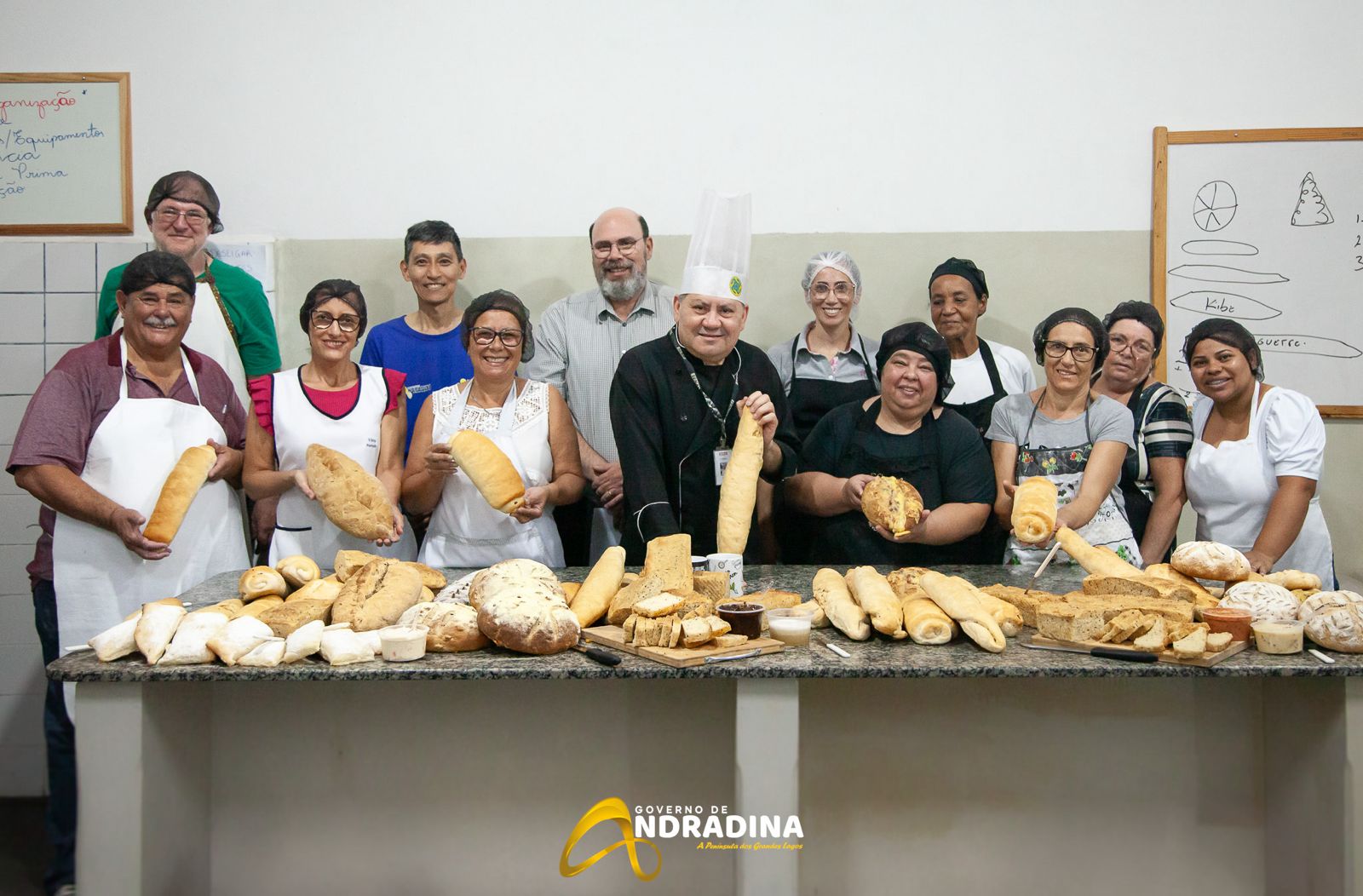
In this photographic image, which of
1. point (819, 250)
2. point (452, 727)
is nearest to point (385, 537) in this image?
point (452, 727)

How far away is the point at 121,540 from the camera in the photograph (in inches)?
122

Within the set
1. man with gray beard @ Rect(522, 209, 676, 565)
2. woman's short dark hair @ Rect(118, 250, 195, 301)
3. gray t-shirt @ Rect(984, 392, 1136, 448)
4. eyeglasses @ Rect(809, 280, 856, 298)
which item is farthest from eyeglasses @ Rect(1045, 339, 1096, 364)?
woman's short dark hair @ Rect(118, 250, 195, 301)

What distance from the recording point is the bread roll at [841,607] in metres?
2.22

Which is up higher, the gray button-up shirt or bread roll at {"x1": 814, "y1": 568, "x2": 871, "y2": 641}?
the gray button-up shirt

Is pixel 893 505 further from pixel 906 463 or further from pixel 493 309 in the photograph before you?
pixel 493 309

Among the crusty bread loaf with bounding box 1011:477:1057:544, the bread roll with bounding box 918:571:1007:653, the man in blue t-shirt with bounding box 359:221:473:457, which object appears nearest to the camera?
the bread roll with bounding box 918:571:1007:653

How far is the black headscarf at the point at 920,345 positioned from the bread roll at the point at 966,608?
971mm

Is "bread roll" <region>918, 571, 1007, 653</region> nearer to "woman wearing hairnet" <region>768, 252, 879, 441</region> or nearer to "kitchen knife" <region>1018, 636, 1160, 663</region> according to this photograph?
"kitchen knife" <region>1018, 636, 1160, 663</region>

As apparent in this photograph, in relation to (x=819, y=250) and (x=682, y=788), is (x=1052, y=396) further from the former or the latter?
(x=682, y=788)

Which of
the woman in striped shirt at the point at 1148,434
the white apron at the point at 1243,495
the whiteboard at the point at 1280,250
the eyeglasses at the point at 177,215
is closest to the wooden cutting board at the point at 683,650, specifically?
the woman in striped shirt at the point at 1148,434

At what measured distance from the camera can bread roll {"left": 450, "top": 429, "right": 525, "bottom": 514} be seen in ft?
9.95

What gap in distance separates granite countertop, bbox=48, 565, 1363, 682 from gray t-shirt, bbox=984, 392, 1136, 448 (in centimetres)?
119

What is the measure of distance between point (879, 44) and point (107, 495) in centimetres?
353

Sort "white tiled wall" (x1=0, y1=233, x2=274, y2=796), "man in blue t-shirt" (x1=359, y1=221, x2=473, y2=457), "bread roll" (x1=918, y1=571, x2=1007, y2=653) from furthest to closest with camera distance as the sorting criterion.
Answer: "white tiled wall" (x1=0, y1=233, x2=274, y2=796) → "man in blue t-shirt" (x1=359, y1=221, x2=473, y2=457) → "bread roll" (x1=918, y1=571, x2=1007, y2=653)
